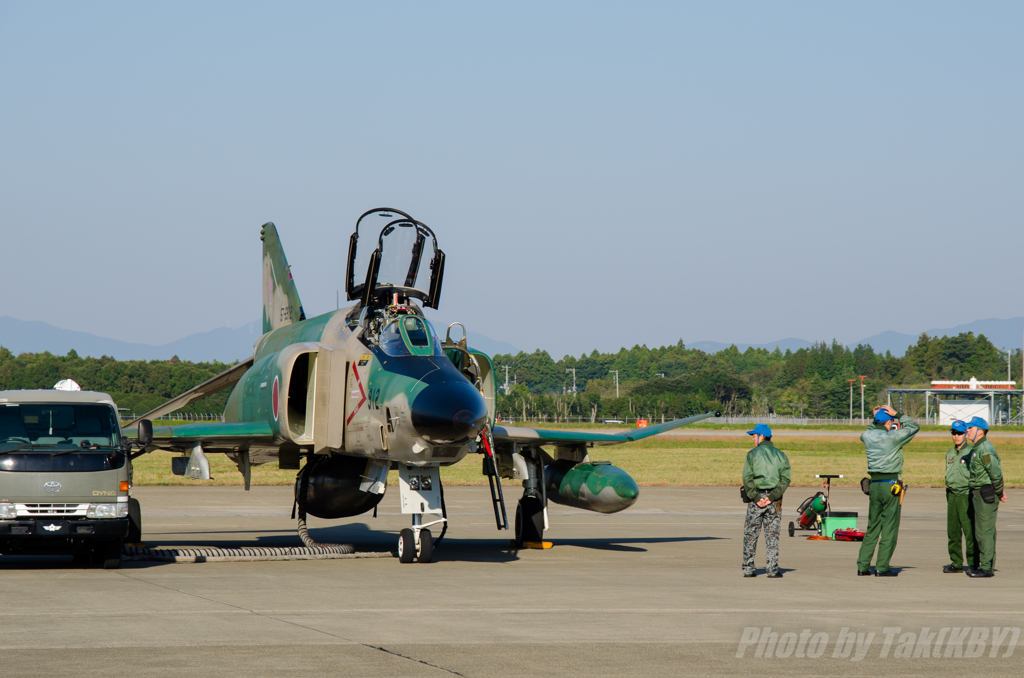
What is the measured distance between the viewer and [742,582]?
41.1 ft

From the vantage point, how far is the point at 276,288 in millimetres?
21109

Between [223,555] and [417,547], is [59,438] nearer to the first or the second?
[223,555]

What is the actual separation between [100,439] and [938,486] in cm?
3000

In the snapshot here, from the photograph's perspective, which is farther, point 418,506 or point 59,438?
point 418,506

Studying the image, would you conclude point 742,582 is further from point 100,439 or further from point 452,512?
point 452,512

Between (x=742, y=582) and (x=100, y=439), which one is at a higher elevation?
(x=100, y=439)

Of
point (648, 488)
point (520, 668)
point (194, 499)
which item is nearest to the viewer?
point (520, 668)

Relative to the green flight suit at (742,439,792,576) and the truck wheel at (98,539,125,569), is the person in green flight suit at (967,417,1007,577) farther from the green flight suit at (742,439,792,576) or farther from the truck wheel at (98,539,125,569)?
the truck wheel at (98,539,125,569)

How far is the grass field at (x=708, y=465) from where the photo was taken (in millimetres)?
38719

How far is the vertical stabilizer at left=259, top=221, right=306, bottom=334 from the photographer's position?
800 inches

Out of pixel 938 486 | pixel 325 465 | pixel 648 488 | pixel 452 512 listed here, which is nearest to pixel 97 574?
pixel 325 465

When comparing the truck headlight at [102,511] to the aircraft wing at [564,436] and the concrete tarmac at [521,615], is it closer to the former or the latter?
the concrete tarmac at [521,615]

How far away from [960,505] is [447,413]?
6562 millimetres

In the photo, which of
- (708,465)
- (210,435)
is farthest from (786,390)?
(210,435)
